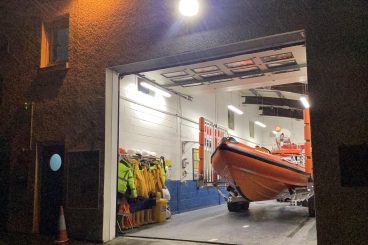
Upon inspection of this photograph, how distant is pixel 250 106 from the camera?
18.4 metres

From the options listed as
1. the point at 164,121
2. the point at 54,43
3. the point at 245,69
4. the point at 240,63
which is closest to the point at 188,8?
the point at 240,63

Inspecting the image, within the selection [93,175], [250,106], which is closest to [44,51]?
[93,175]

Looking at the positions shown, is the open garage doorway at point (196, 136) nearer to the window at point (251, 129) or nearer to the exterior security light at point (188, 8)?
the exterior security light at point (188, 8)

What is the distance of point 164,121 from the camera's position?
32.3 ft

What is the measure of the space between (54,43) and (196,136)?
5.75m

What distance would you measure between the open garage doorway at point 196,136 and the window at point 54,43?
54.8 inches

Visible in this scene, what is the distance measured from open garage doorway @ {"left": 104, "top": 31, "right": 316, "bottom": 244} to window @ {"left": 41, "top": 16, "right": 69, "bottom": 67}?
139 centimetres

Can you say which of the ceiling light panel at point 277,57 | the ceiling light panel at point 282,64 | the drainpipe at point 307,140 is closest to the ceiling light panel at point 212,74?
the ceiling light panel at point 282,64

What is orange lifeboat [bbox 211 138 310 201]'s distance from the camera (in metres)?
7.50

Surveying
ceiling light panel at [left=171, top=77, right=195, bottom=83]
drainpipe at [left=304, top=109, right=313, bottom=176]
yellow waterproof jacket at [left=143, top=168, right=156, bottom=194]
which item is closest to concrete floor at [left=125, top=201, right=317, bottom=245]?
yellow waterproof jacket at [left=143, top=168, right=156, bottom=194]

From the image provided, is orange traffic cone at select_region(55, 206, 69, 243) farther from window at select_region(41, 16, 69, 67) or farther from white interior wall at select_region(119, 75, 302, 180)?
window at select_region(41, 16, 69, 67)

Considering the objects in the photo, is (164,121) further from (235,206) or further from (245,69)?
(235,206)

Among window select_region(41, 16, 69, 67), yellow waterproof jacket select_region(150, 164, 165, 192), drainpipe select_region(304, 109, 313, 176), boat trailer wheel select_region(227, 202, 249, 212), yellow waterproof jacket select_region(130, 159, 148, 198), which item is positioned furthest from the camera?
boat trailer wheel select_region(227, 202, 249, 212)

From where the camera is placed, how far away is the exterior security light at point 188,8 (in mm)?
5551
